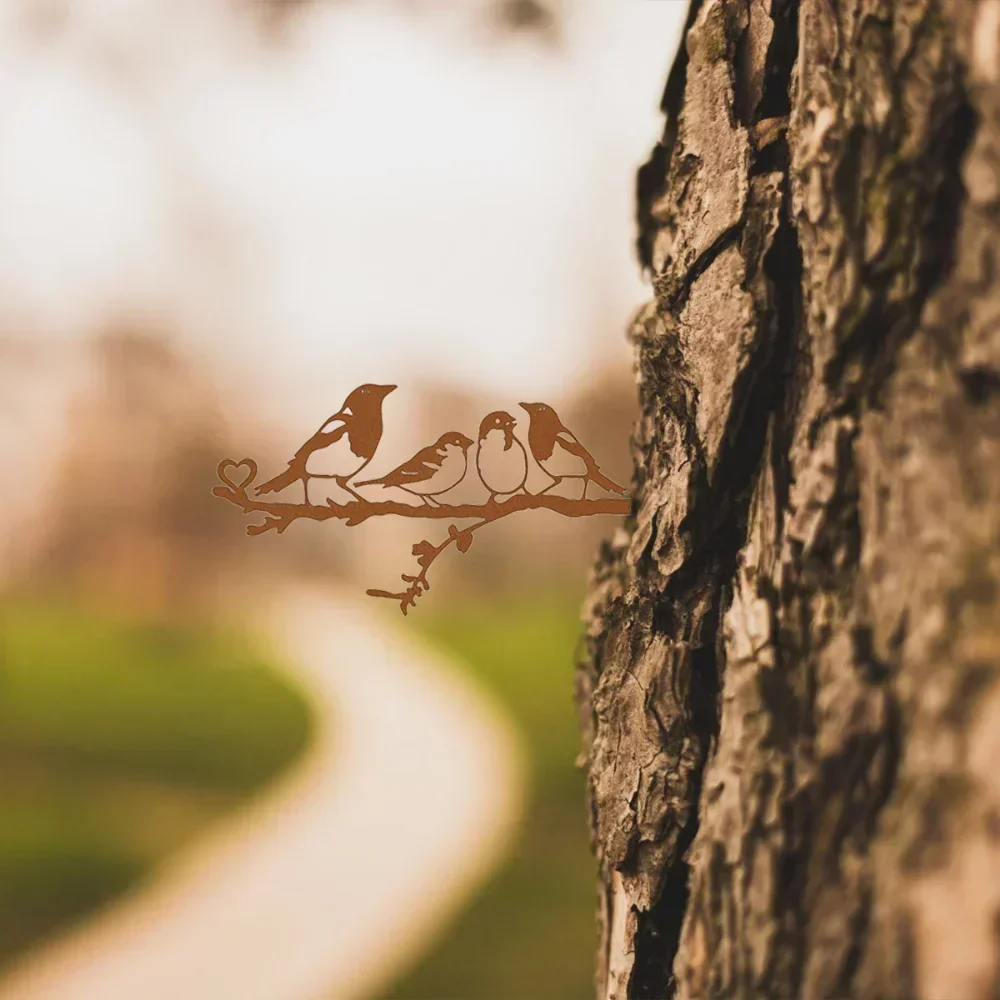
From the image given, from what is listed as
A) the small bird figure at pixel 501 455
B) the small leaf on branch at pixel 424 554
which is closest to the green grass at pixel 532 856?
the small bird figure at pixel 501 455

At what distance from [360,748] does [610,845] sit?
2.06 feet

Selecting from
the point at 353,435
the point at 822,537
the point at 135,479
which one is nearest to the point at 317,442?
the point at 353,435

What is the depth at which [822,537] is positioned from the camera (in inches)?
9.2

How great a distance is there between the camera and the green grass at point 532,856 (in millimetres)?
728

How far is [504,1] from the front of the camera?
79 centimetres

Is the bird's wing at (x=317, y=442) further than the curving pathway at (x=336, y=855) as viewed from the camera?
No

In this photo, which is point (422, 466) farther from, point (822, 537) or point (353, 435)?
point (822, 537)

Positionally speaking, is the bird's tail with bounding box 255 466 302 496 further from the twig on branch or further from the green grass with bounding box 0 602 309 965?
the green grass with bounding box 0 602 309 965

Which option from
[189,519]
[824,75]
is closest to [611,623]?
[824,75]

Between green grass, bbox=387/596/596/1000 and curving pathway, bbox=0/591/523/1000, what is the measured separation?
0.08 ft

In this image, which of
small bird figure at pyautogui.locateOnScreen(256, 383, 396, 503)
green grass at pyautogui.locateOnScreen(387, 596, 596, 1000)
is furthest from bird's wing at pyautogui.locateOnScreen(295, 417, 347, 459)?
green grass at pyautogui.locateOnScreen(387, 596, 596, 1000)

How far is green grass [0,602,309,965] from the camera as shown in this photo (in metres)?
0.78

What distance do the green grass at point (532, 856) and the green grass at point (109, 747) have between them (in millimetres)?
230

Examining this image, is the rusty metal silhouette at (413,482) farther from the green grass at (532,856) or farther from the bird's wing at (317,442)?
the green grass at (532,856)
